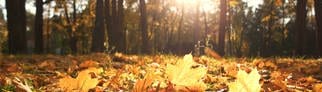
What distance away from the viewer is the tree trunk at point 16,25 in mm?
14383

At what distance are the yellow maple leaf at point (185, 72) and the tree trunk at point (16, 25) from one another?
13.8m

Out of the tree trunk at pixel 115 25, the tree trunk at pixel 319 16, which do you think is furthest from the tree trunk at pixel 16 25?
the tree trunk at pixel 319 16

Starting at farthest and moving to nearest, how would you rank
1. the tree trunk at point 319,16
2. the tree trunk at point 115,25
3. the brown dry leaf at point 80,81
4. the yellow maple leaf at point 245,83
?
the tree trunk at point 115,25
the tree trunk at point 319,16
the brown dry leaf at point 80,81
the yellow maple leaf at point 245,83

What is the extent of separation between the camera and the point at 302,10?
1817 cm

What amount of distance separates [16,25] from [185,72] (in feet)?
46.5

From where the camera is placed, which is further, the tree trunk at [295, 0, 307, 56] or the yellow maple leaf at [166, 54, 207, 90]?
the tree trunk at [295, 0, 307, 56]

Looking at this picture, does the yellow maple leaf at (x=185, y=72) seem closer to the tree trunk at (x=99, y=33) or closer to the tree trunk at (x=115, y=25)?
the tree trunk at (x=99, y=33)

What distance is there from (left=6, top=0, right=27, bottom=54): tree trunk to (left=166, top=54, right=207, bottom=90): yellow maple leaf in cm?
1377

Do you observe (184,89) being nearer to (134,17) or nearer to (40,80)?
(40,80)

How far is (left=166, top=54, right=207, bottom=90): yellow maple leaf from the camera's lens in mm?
1217

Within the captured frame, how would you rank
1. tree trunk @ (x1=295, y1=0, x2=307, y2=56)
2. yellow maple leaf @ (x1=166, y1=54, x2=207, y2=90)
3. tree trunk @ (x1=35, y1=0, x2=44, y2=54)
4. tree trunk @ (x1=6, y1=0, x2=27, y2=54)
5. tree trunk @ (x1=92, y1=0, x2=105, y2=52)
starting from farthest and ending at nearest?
tree trunk @ (x1=35, y1=0, x2=44, y2=54) < tree trunk @ (x1=92, y1=0, x2=105, y2=52) < tree trunk @ (x1=295, y1=0, x2=307, y2=56) < tree trunk @ (x1=6, y1=0, x2=27, y2=54) < yellow maple leaf @ (x1=166, y1=54, x2=207, y2=90)

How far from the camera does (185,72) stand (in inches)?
49.8

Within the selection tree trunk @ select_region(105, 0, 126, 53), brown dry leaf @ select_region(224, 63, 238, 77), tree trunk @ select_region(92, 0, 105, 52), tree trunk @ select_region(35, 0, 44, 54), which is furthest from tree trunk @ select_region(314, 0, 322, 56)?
tree trunk @ select_region(35, 0, 44, 54)

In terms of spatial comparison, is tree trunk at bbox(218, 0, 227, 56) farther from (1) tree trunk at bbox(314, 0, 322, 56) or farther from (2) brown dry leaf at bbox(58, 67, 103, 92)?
(2) brown dry leaf at bbox(58, 67, 103, 92)
